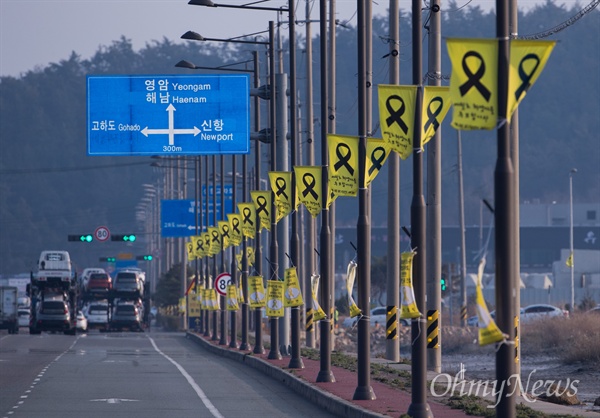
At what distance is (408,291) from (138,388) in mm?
10848

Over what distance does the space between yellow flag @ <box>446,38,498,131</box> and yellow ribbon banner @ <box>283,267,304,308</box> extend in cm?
Answer: 1906

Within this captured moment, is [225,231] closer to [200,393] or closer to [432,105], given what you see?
[200,393]

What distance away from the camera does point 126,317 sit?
9288cm

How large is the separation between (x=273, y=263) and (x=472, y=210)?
151602mm

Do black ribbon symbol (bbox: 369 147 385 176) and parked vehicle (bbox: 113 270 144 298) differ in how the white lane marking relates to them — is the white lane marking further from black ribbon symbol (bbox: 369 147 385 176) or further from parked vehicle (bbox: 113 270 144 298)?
parked vehicle (bbox: 113 270 144 298)

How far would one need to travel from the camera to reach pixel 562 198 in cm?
19275

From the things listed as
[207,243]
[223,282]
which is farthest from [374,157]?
[207,243]

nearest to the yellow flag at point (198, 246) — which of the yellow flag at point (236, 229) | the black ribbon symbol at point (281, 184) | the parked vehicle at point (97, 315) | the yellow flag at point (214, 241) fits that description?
the yellow flag at point (214, 241)

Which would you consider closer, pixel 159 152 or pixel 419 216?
pixel 419 216

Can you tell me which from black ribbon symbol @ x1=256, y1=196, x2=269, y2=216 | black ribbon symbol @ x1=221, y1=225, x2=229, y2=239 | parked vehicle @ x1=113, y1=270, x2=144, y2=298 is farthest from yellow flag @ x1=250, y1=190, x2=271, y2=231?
parked vehicle @ x1=113, y1=270, x2=144, y2=298

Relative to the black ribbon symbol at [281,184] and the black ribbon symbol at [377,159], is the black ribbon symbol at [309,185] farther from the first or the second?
the black ribbon symbol at [281,184]

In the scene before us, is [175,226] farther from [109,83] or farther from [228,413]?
[228,413]

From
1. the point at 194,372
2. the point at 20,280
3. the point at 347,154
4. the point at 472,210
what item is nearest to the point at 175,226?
the point at 194,372

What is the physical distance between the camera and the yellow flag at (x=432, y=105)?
67.5 ft
